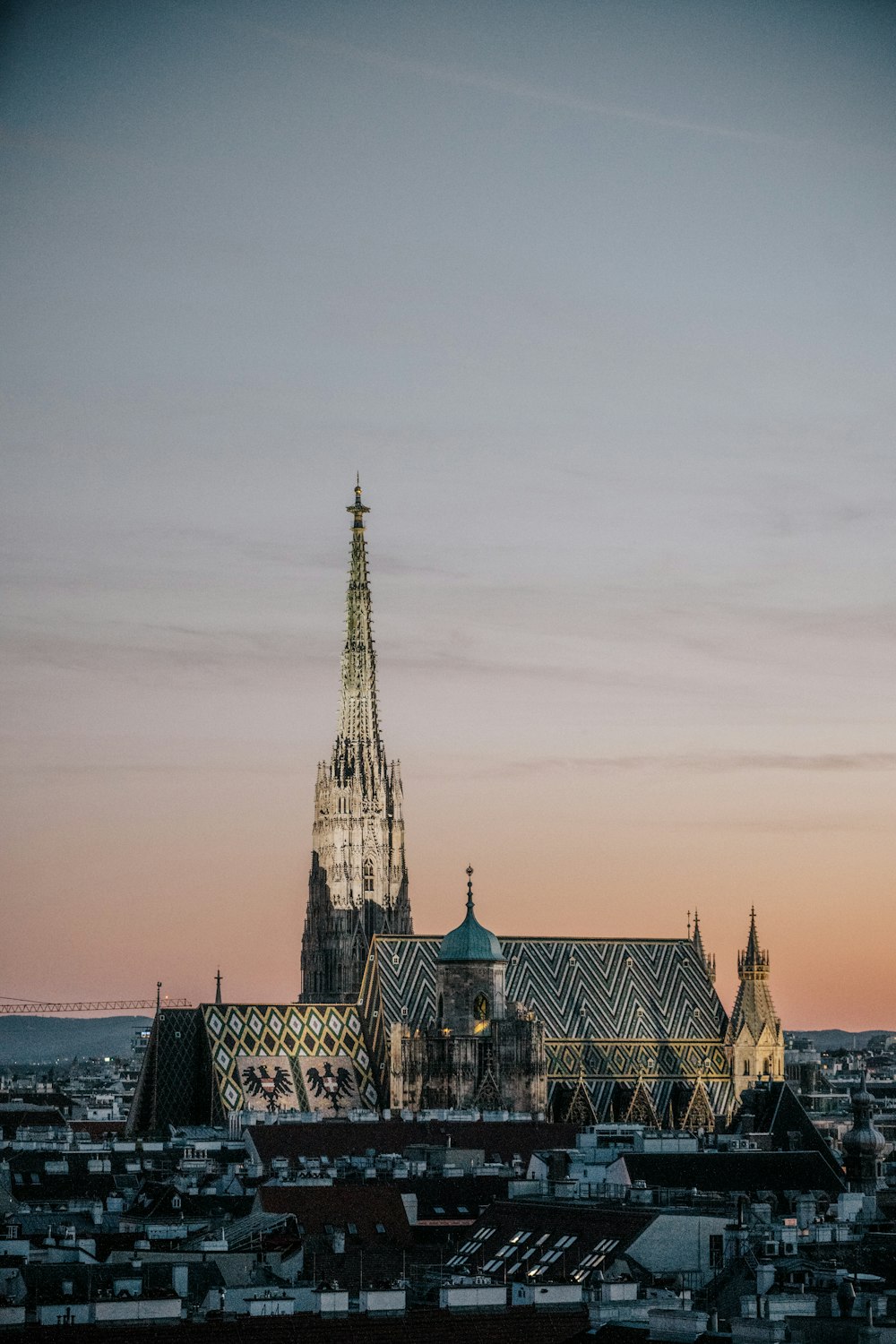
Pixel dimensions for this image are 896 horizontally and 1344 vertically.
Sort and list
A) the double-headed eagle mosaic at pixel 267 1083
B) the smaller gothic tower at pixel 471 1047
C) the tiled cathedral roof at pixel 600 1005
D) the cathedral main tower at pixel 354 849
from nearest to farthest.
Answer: the smaller gothic tower at pixel 471 1047 → the double-headed eagle mosaic at pixel 267 1083 → the tiled cathedral roof at pixel 600 1005 → the cathedral main tower at pixel 354 849

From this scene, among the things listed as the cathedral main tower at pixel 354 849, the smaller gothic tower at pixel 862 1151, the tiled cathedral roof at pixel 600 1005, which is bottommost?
the smaller gothic tower at pixel 862 1151

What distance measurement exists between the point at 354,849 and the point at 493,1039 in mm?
29690

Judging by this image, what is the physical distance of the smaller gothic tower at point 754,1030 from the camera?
162 meters

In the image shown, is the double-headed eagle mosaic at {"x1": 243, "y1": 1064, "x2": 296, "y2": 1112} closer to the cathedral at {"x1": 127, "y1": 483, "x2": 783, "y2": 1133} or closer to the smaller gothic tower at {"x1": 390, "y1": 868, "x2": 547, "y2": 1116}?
the cathedral at {"x1": 127, "y1": 483, "x2": 783, "y2": 1133}

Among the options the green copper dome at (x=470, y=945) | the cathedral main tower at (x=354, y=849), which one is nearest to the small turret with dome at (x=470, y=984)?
the green copper dome at (x=470, y=945)

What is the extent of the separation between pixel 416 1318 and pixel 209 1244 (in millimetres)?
21615

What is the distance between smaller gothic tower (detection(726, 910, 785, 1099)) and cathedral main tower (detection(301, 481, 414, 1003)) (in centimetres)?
2022

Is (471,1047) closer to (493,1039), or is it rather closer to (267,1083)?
(493,1039)

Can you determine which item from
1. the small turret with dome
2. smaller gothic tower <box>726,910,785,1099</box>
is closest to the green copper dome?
the small turret with dome

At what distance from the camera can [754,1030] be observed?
164 m

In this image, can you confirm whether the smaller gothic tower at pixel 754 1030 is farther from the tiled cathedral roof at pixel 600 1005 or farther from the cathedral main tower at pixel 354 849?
the cathedral main tower at pixel 354 849

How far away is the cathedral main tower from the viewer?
178125 millimetres

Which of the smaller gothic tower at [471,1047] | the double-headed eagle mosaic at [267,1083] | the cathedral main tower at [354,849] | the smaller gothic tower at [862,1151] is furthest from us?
the cathedral main tower at [354,849]

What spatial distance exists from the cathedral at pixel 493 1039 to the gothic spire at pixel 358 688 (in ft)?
60.0
